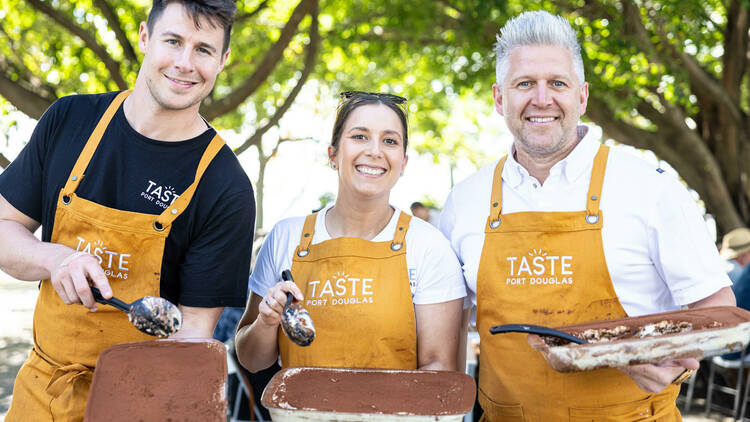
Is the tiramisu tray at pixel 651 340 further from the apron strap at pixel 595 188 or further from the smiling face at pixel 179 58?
the smiling face at pixel 179 58

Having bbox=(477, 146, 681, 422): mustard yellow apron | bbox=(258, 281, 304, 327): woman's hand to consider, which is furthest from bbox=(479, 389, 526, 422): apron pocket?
bbox=(258, 281, 304, 327): woman's hand

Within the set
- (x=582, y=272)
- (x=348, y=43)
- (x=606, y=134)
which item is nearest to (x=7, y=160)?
(x=582, y=272)

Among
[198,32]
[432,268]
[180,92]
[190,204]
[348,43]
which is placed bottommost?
[432,268]

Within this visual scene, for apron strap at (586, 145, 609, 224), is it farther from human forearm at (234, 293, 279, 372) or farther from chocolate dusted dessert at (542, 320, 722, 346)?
human forearm at (234, 293, 279, 372)

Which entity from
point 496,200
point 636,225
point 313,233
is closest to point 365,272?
point 313,233

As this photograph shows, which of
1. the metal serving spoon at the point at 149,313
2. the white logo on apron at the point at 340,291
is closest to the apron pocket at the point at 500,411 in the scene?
the white logo on apron at the point at 340,291

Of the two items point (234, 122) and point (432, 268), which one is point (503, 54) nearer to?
point (432, 268)

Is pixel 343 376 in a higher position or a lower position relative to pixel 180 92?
lower

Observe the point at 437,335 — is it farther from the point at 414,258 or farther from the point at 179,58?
the point at 179,58

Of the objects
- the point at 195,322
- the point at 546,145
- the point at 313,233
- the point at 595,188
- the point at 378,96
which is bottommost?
the point at 195,322

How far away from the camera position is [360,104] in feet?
6.34

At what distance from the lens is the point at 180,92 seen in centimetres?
168

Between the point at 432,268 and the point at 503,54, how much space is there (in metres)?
0.70

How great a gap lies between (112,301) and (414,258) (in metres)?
0.85
